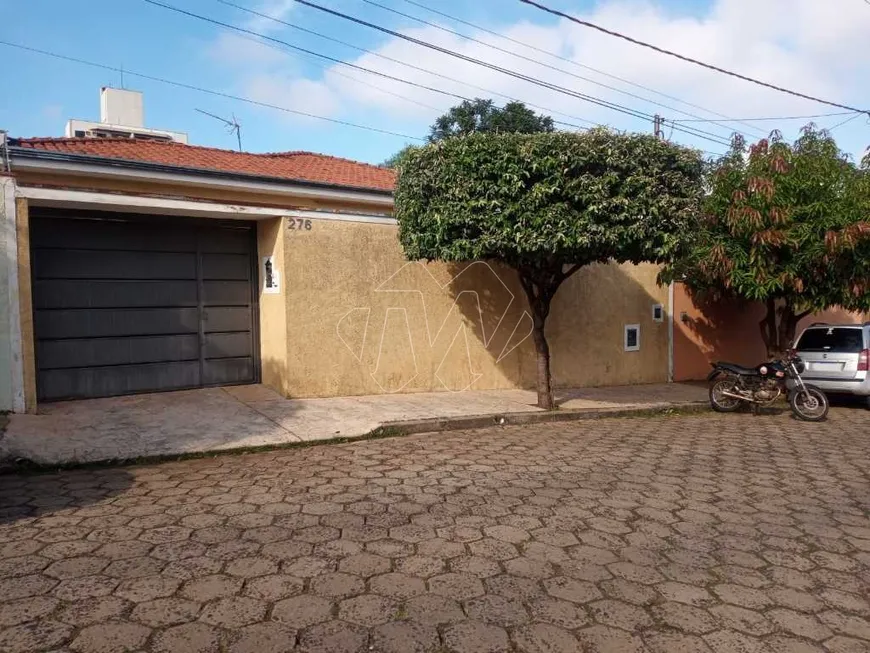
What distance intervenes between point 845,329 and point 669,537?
28.6 feet

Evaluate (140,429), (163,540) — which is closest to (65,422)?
(140,429)

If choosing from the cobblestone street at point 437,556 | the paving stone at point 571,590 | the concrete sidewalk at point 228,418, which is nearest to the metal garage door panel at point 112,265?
the concrete sidewalk at point 228,418

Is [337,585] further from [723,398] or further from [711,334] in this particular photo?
[711,334]

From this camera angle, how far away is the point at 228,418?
25.3 feet

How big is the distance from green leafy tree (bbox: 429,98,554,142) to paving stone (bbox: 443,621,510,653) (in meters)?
29.5

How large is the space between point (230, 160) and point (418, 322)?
4.14 m

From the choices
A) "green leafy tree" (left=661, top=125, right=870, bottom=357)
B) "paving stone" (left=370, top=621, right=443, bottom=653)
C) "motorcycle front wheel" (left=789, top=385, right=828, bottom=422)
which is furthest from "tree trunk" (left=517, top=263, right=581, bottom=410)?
"paving stone" (left=370, top=621, right=443, bottom=653)

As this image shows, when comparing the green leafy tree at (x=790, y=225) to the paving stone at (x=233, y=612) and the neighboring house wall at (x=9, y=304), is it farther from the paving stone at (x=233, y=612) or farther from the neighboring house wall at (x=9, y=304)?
the neighboring house wall at (x=9, y=304)

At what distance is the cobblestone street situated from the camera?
9.28ft

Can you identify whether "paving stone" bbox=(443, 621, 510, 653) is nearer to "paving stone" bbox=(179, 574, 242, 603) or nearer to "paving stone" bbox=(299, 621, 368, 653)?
"paving stone" bbox=(299, 621, 368, 653)

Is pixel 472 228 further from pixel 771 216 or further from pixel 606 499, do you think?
pixel 771 216

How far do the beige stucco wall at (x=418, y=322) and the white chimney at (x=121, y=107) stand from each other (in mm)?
14031

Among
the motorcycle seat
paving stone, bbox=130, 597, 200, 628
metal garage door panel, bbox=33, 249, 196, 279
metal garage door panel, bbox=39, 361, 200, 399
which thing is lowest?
paving stone, bbox=130, 597, 200, 628

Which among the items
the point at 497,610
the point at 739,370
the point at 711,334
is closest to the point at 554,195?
the point at 739,370
